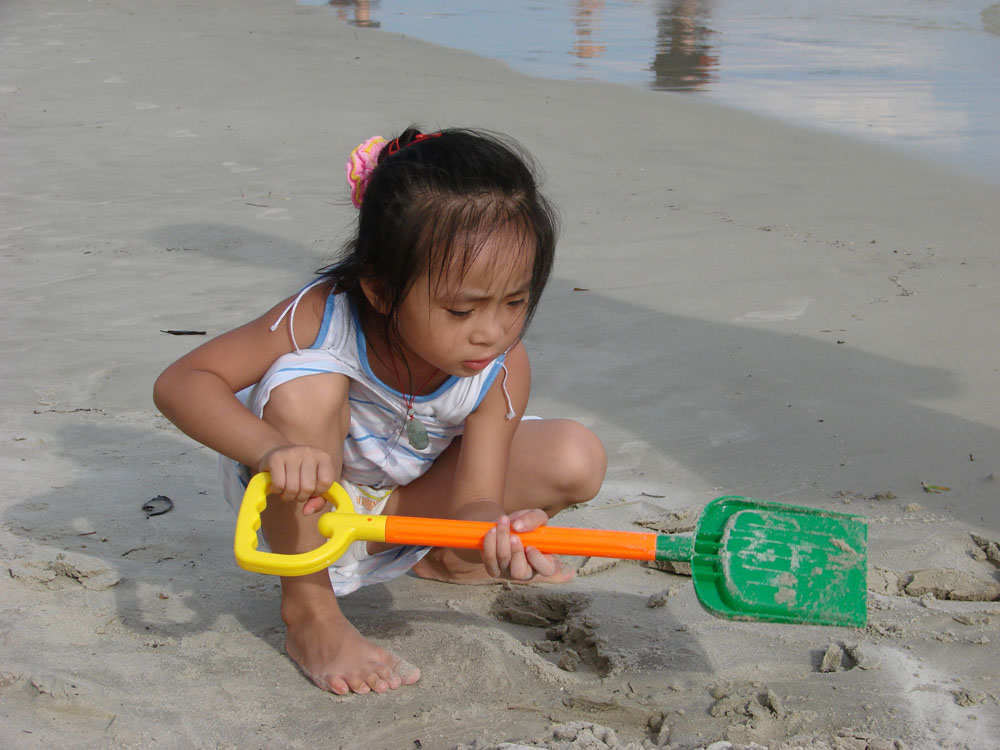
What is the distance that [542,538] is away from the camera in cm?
162

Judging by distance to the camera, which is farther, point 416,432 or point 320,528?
point 416,432

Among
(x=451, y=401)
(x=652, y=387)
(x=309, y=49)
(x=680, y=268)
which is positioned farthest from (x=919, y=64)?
(x=451, y=401)

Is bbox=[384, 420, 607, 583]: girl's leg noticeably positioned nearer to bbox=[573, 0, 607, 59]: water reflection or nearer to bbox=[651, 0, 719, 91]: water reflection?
bbox=[651, 0, 719, 91]: water reflection

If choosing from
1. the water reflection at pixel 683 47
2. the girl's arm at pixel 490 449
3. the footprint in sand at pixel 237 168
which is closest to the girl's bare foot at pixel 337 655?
the girl's arm at pixel 490 449

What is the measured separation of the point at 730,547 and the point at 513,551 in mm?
349

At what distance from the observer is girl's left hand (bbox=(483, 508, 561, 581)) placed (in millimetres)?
1607

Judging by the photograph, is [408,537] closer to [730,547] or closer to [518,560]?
[518,560]

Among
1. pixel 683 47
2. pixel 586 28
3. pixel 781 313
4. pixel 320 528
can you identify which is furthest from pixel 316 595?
pixel 586 28

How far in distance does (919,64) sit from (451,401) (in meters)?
7.98

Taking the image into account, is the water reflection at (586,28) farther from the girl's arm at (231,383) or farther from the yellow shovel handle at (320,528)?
the yellow shovel handle at (320,528)

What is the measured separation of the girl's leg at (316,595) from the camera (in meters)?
1.80

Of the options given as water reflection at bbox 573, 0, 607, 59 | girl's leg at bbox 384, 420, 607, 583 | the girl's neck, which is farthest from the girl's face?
water reflection at bbox 573, 0, 607, 59

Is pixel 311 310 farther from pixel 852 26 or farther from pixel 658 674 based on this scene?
pixel 852 26

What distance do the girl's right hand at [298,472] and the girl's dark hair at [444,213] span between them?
32 centimetres
